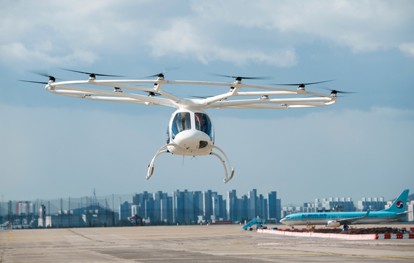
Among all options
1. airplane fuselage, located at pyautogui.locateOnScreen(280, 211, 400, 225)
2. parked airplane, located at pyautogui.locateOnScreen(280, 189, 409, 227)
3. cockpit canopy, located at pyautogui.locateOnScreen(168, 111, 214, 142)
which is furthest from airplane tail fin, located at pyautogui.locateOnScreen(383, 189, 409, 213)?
cockpit canopy, located at pyautogui.locateOnScreen(168, 111, 214, 142)

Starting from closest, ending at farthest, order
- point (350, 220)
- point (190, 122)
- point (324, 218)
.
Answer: point (190, 122) < point (350, 220) < point (324, 218)

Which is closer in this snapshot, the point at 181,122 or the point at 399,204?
the point at 181,122

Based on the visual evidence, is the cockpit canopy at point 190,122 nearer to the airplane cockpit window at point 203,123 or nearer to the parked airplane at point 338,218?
the airplane cockpit window at point 203,123

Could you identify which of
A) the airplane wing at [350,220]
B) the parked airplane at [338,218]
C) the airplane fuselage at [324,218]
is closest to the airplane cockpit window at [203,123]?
the parked airplane at [338,218]

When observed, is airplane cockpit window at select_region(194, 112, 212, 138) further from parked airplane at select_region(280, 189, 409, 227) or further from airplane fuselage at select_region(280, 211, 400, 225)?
airplane fuselage at select_region(280, 211, 400, 225)

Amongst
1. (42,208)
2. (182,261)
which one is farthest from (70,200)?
(182,261)

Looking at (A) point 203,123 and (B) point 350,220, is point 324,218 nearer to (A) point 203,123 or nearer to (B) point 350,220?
(B) point 350,220

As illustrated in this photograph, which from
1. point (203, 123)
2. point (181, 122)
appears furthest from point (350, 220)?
point (181, 122)

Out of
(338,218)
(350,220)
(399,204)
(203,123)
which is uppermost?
(203,123)

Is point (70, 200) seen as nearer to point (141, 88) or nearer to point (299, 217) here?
point (299, 217)

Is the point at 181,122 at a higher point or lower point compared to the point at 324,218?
higher
